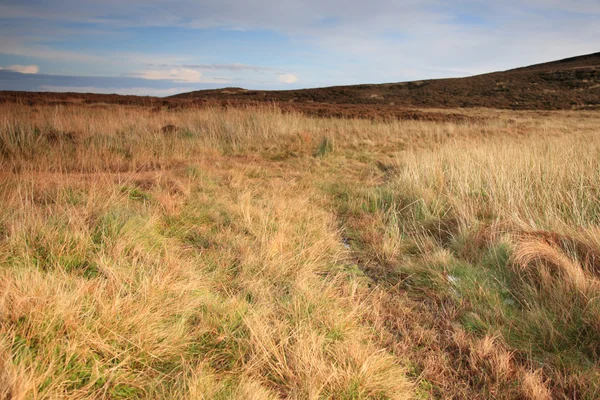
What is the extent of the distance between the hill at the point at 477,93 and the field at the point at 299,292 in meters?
25.4

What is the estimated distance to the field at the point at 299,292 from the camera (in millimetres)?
1723

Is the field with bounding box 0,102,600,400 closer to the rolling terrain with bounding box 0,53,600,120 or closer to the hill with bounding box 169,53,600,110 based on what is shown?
the rolling terrain with bounding box 0,53,600,120

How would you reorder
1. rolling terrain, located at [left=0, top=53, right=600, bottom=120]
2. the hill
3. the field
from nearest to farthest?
the field, rolling terrain, located at [left=0, top=53, right=600, bottom=120], the hill

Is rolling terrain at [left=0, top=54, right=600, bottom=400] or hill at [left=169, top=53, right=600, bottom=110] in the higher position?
hill at [left=169, top=53, right=600, bottom=110]

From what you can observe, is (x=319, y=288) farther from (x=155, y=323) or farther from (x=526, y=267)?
(x=526, y=267)

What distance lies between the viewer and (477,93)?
Result: 3500 centimetres

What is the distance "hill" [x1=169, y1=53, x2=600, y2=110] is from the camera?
30641 millimetres

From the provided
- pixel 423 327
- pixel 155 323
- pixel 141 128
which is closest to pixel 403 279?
pixel 423 327

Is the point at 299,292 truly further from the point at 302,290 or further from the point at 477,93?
the point at 477,93

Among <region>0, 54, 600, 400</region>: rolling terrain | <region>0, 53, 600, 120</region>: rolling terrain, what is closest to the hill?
<region>0, 53, 600, 120</region>: rolling terrain

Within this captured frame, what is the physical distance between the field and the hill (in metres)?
25.4

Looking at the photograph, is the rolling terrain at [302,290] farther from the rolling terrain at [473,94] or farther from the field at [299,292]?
the rolling terrain at [473,94]

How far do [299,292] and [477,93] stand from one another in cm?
A: 3812

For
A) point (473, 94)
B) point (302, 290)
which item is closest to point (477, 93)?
point (473, 94)
